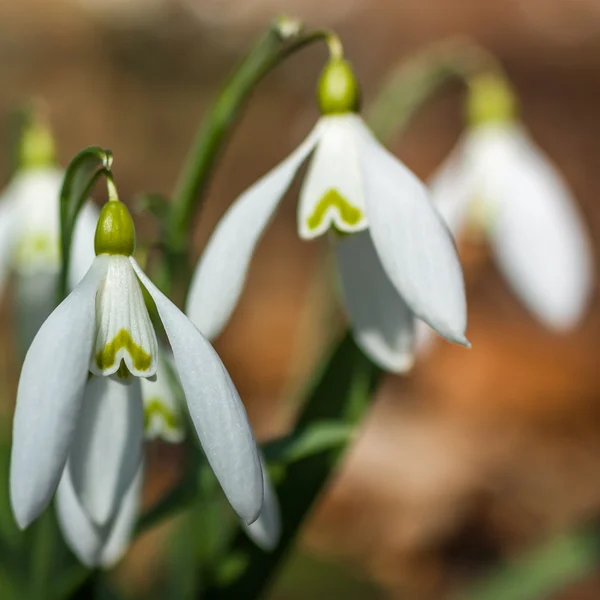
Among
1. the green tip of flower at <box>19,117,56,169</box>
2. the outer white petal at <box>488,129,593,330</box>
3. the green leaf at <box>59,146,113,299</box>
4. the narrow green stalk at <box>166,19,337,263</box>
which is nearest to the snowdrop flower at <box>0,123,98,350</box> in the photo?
the green tip of flower at <box>19,117,56,169</box>

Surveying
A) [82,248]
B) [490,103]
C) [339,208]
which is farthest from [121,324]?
[490,103]

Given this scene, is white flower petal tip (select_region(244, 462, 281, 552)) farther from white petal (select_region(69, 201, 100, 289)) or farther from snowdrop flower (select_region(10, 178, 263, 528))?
white petal (select_region(69, 201, 100, 289))

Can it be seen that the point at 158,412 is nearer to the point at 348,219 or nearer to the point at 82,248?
the point at 348,219

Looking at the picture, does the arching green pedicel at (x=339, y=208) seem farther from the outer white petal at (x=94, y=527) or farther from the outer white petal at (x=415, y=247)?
the outer white petal at (x=94, y=527)

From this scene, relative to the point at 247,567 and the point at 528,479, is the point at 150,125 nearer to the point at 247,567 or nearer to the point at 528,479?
the point at 528,479

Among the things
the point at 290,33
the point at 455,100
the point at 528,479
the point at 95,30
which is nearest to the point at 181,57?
the point at 95,30

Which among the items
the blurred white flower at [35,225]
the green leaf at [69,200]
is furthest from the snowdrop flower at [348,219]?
the blurred white flower at [35,225]
